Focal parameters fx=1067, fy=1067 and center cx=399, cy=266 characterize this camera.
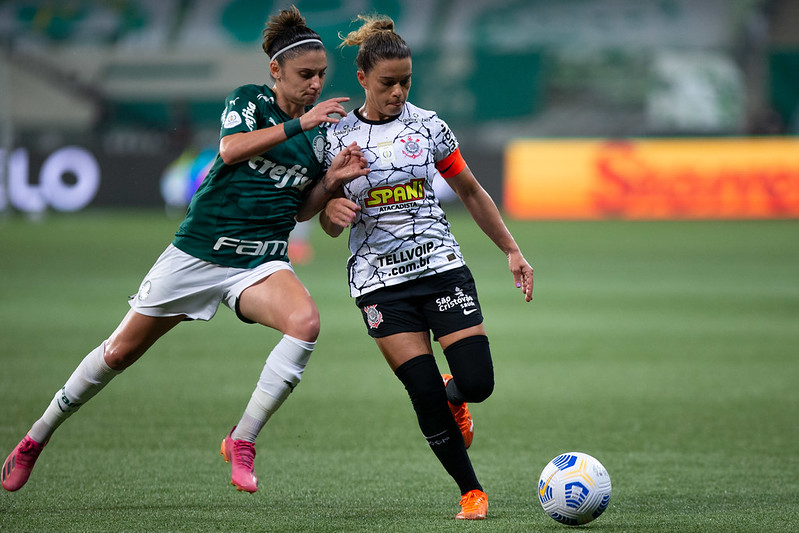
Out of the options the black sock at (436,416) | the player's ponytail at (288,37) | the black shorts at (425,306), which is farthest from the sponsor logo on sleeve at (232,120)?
the black sock at (436,416)

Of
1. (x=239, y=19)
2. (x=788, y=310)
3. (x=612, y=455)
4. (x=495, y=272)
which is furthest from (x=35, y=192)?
(x=612, y=455)

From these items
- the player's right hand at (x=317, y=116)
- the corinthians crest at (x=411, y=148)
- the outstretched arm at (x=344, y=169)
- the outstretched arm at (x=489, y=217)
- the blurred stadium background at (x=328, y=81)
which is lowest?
the outstretched arm at (x=489, y=217)

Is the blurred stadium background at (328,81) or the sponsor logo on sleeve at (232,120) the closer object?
the sponsor logo on sleeve at (232,120)

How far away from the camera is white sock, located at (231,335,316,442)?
459 centimetres

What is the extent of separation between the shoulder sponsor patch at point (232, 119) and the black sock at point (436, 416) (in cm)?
127

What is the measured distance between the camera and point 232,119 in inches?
181

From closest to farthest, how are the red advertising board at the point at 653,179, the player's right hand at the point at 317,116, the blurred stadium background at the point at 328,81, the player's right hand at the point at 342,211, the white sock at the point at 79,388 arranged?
the player's right hand at the point at 317,116 < the player's right hand at the point at 342,211 < the white sock at the point at 79,388 < the red advertising board at the point at 653,179 < the blurred stadium background at the point at 328,81

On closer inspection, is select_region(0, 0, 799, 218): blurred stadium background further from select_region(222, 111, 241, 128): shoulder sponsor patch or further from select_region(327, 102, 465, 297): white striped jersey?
select_region(222, 111, 241, 128): shoulder sponsor patch

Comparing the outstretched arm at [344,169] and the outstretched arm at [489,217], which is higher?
the outstretched arm at [344,169]

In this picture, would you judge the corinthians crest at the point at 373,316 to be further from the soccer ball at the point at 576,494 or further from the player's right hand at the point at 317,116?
the soccer ball at the point at 576,494

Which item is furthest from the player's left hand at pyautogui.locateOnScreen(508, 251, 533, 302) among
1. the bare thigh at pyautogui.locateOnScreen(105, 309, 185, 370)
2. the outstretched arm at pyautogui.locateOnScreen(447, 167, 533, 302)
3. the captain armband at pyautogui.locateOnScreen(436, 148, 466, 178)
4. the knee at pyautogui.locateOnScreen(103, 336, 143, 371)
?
the knee at pyautogui.locateOnScreen(103, 336, 143, 371)

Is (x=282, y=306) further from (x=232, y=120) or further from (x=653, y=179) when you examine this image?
(x=653, y=179)

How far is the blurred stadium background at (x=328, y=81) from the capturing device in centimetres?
2555

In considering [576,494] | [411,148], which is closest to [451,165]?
[411,148]
